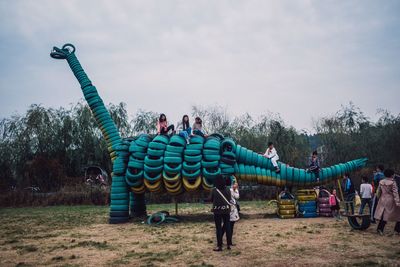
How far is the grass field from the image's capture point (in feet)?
19.9

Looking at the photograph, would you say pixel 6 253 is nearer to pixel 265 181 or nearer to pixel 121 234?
pixel 121 234

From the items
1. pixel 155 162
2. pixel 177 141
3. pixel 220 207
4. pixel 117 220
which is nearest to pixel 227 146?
pixel 177 141

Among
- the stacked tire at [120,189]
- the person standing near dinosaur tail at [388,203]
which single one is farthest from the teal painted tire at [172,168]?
the person standing near dinosaur tail at [388,203]

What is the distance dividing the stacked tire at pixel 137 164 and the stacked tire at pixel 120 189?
0.84 feet

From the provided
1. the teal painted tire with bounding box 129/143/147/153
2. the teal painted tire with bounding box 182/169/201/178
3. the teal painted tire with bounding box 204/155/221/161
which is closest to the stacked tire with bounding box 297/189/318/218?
the teal painted tire with bounding box 204/155/221/161

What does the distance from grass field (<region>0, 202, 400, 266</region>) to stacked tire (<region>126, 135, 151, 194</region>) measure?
3.82 feet

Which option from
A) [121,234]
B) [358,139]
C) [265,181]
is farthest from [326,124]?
[121,234]

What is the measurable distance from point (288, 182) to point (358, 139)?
729 inches

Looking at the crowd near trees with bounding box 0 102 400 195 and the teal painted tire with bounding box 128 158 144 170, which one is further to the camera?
the crowd near trees with bounding box 0 102 400 195

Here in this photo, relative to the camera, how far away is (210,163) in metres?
10.5

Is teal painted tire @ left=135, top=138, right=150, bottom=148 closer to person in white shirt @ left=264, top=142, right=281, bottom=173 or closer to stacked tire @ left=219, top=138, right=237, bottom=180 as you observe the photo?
stacked tire @ left=219, top=138, right=237, bottom=180

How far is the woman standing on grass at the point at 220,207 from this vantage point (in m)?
6.95

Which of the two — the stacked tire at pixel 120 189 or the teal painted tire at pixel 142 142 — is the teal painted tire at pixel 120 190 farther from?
the teal painted tire at pixel 142 142

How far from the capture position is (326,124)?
31.6 meters
